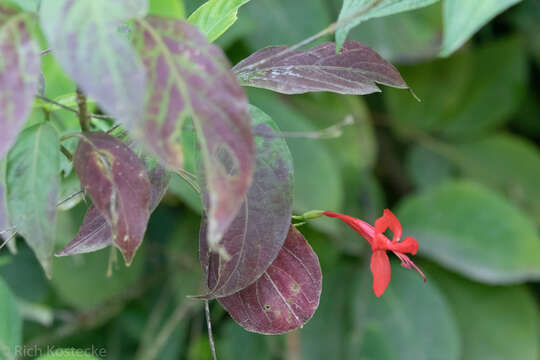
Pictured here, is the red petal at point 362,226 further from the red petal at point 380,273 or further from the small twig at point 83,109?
the small twig at point 83,109

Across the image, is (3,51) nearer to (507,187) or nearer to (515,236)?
(515,236)

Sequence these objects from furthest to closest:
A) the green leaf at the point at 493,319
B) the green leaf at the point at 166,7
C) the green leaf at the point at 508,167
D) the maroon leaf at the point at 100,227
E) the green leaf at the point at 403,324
Answer: the green leaf at the point at 508,167, the green leaf at the point at 493,319, the green leaf at the point at 403,324, the green leaf at the point at 166,7, the maroon leaf at the point at 100,227

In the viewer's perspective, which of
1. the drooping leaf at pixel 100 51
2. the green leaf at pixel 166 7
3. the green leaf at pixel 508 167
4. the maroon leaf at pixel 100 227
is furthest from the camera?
the green leaf at pixel 508 167

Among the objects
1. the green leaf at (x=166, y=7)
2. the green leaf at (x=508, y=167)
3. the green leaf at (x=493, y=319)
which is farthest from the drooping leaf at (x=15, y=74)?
the green leaf at (x=508, y=167)

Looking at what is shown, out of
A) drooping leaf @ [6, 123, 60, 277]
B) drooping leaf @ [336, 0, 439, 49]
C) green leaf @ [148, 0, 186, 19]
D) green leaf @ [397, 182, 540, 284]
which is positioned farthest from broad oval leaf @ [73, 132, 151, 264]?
green leaf @ [397, 182, 540, 284]

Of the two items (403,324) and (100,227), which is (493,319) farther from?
(100,227)

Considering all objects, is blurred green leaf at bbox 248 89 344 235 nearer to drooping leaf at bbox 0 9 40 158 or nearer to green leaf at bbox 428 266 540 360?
green leaf at bbox 428 266 540 360

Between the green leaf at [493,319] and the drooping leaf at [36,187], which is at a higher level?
the drooping leaf at [36,187]

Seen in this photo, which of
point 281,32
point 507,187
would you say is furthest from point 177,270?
point 507,187
